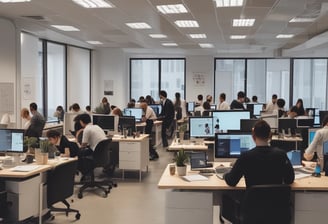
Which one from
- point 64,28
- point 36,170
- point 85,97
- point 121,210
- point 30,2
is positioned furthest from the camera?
point 85,97

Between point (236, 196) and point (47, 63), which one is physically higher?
point (47, 63)

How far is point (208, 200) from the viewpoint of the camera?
12.6 ft

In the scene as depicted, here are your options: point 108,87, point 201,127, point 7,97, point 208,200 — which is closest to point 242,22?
point 201,127

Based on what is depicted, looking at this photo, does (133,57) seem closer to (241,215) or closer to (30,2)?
(30,2)

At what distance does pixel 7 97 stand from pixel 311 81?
1260cm

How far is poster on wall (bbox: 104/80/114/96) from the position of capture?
1550cm

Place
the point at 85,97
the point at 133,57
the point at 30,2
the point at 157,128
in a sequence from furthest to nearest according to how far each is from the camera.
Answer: the point at 133,57 < the point at 85,97 < the point at 157,128 < the point at 30,2

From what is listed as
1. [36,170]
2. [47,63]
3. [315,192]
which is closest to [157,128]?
[47,63]

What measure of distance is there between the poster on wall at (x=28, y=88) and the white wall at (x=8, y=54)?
2.41 ft

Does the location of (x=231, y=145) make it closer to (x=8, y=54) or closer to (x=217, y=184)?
(x=217, y=184)

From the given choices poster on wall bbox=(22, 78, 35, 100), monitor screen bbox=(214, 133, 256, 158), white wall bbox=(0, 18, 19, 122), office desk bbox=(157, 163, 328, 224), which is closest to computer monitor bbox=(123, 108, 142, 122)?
poster on wall bbox=(22, 78, 35, 100)

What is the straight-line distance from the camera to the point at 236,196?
4.11 meters

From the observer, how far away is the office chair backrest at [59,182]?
4828mm

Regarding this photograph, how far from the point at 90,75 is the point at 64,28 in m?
5.06
